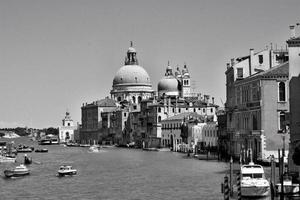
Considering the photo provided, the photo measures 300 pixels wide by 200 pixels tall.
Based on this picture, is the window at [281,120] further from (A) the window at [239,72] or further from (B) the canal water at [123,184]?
(A) the window at [239,72]

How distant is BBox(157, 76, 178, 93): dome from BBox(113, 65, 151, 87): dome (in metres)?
17.7

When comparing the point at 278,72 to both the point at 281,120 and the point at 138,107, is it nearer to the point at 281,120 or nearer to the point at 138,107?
the point at 281,120

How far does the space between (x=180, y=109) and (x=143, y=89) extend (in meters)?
35.6

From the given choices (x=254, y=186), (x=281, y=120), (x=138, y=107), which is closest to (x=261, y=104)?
(x=281, y=120)

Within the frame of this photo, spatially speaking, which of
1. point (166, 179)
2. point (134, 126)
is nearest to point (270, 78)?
point (166, 179)

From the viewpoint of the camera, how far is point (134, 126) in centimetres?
10894

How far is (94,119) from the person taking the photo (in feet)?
429

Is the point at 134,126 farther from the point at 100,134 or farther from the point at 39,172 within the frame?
the point at 39,172

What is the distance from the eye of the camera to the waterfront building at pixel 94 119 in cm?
12715

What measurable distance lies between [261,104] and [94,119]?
89.7m

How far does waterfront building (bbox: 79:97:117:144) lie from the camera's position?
127150mm

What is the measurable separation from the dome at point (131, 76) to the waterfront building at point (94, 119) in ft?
13.7

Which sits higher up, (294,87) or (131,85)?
(131,85)

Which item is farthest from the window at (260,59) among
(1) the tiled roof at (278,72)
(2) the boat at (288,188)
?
(2) the boat at (288,188)
